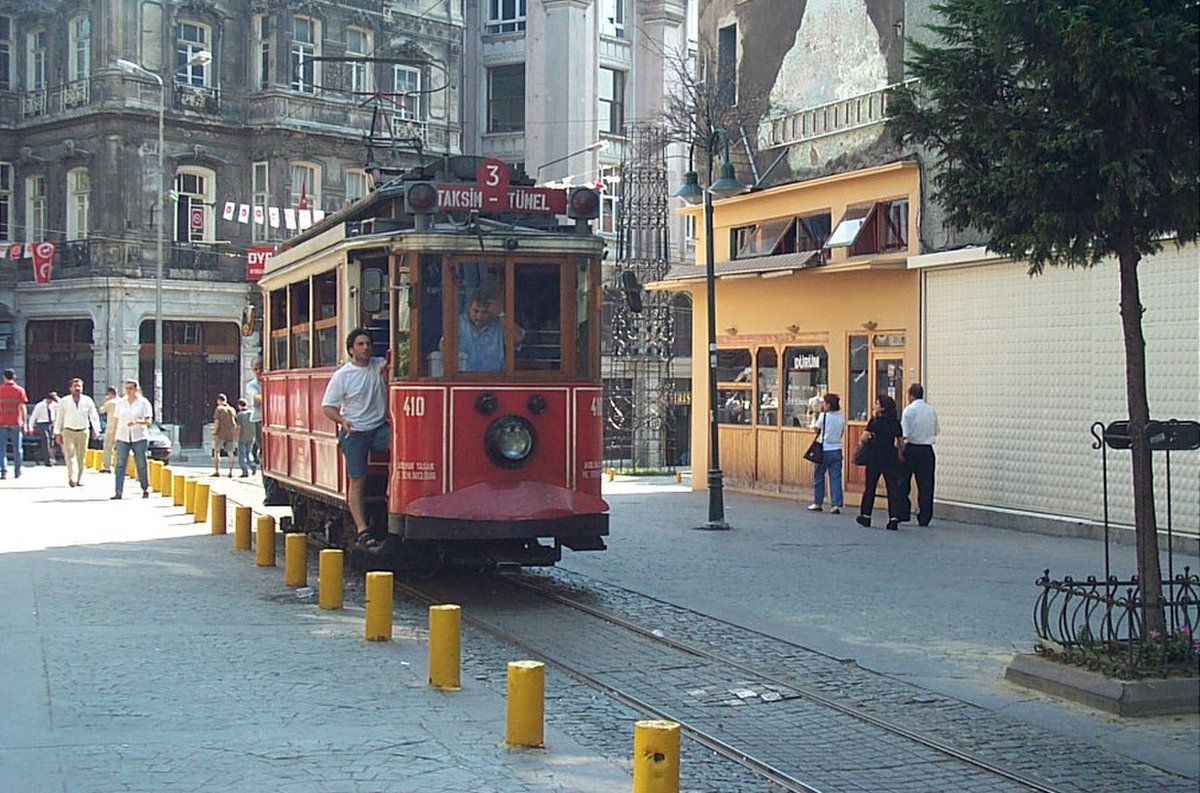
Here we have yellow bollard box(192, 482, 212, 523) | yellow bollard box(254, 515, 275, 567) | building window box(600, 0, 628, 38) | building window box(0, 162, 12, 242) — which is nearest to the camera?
yellow bollard box(254, 515, 275, 567)

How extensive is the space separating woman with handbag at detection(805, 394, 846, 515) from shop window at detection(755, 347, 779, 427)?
2.90m

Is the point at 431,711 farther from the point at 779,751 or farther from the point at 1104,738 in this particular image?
the point at 1104,738

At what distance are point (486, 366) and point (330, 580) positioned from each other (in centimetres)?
219

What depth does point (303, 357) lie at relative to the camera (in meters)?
16.0

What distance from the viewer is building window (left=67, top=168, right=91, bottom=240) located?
43719mm

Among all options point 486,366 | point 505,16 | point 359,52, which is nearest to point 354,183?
point 359,52

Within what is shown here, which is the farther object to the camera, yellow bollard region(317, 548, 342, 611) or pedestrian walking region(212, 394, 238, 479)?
pedestrian walking region(212, 394, 238, 479)

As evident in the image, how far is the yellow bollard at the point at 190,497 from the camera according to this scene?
21188 mm

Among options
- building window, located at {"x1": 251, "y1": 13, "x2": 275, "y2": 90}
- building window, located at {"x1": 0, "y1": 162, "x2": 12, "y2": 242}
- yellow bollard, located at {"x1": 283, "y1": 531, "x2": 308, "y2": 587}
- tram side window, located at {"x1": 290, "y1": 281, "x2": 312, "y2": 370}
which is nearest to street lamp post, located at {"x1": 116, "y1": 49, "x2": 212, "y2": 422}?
building window, located at {"x1": 251, "y1": 13, "x2": 275, "y2": 90}

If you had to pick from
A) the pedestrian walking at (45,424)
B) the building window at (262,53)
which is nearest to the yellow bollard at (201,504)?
the pedestrian walking at (45,424)

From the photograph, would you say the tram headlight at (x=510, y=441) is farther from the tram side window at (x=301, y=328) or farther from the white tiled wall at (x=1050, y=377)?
the white tiled wall at (x=1050, y=377)

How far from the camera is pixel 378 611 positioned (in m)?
11.0

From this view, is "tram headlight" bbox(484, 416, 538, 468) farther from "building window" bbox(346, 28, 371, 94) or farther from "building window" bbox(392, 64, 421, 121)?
"building window" bbox(392, 64, 421, 121)

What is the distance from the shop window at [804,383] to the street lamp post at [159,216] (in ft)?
68.8
